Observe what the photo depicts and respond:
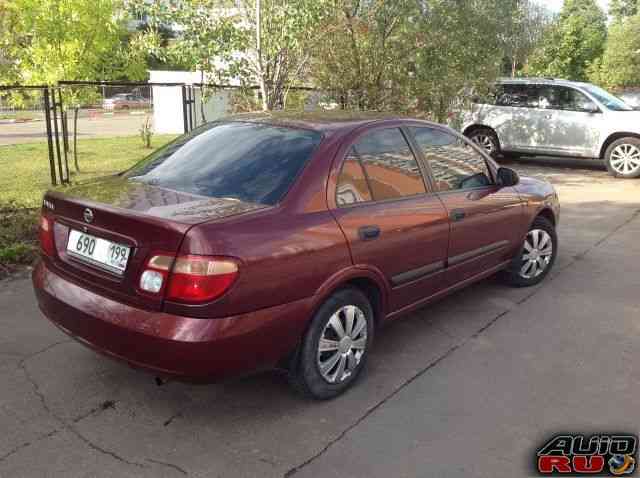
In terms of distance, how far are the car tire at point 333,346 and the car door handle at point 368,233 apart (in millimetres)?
312

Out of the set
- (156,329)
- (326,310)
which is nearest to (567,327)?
(326,310)

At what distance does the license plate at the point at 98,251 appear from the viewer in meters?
2.94

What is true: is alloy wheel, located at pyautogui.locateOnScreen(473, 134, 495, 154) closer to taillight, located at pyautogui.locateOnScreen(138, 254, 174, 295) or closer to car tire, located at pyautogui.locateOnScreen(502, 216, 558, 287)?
car tire, located at pyautogui.locateOnScreen(502, 216, 558, 287)

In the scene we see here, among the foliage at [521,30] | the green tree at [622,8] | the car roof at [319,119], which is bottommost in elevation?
the car roof at [319,119]

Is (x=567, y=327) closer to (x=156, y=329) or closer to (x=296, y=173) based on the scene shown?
(x=296, y=173)

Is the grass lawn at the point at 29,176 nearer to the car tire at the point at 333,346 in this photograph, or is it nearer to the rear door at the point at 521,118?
the car tire at the point at 333,346

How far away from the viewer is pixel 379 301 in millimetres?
3701

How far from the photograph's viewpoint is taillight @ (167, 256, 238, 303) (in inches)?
107

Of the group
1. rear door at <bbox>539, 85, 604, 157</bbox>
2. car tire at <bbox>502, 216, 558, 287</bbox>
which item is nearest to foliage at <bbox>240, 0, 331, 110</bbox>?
car tire at <bbox>502, 216, 558, 287</bbox>

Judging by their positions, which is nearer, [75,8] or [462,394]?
[462,394]

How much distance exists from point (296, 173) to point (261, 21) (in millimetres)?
5267

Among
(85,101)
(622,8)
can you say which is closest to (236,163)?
(85,101)

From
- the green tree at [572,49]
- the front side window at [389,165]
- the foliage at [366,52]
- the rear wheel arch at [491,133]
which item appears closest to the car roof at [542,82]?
the rear wheel arch at [491,133]

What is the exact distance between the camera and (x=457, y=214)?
13.8ft
